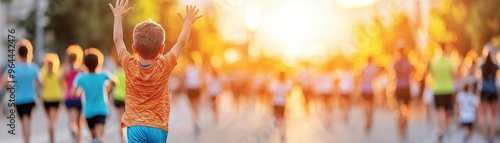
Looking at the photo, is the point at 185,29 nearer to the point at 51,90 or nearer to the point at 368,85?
the point at 51,90

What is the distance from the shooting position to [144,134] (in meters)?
5.64

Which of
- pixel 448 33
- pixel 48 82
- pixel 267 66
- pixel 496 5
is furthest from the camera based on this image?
pixel 267 66

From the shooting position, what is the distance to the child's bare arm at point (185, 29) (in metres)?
5.71

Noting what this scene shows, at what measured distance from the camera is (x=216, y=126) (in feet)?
75.8

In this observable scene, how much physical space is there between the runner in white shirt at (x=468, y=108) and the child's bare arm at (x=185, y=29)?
10712 mm

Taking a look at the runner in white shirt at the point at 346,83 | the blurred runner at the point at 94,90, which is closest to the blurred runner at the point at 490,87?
the blurred runner at the point at 94,90

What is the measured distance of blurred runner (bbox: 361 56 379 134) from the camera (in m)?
19.9

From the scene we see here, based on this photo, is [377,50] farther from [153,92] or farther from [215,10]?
[153,92]

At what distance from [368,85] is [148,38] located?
15571 millimetres

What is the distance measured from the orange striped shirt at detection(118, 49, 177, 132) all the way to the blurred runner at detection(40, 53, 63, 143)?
929cm

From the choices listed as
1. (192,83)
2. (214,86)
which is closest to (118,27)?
(192,83)

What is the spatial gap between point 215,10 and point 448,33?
83333 millimetres

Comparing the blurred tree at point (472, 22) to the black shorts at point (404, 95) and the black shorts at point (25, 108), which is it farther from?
the black shorts at point (25, 108)

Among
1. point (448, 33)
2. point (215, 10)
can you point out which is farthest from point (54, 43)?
point (215, 10)
